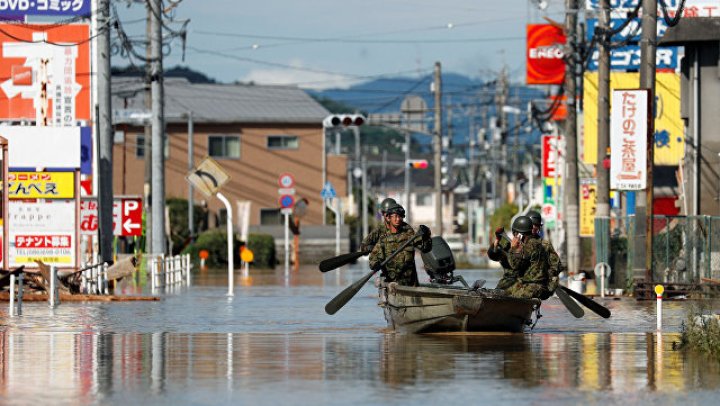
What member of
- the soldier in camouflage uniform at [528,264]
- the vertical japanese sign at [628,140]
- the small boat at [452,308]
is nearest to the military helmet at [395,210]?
the small boat at [452,308]

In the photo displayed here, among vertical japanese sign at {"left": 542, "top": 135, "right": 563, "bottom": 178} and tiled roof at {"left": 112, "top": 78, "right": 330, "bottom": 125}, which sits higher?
tiled roof at {"left": 112, "top": 78, "right": 330, "bottom": 125}

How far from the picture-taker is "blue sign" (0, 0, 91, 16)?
43.7 meters

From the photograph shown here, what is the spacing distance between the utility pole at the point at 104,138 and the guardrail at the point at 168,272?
2945mm

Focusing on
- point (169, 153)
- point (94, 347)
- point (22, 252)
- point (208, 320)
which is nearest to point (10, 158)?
point (22, 252)

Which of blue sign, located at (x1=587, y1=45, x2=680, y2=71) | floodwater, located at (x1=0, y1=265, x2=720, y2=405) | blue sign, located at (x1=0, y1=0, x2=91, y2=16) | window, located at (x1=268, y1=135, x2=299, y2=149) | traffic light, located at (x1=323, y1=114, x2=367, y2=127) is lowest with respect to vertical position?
floodwater, located at (x1=0, y1=265, x2=720, y2=405)

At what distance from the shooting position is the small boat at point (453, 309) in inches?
819

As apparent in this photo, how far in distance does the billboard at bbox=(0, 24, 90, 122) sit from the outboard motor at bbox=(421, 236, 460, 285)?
22.4m

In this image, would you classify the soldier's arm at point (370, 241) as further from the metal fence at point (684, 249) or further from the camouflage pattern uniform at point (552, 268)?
the metal fence at point (684, 249)

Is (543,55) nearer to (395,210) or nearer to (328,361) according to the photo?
(395,210)

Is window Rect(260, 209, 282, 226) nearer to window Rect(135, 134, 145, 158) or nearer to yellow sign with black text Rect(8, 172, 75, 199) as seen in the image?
window Rect(135, 134, 145, 158)

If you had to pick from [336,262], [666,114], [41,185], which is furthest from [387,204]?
[666,114]

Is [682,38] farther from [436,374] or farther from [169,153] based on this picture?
[169,153]

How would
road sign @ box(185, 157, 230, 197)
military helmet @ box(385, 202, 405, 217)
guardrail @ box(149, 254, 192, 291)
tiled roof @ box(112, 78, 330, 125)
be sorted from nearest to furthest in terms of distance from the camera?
military helmet @ box(385, 202, 405, 217) → road sign @ box(185, 157, 230, 197) → guardrail @ box(149, 254, 192, 291) → tiled roof @ box(112, 78, 330, 125)

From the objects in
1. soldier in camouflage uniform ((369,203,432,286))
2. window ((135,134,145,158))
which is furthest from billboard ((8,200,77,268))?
window ((135,134,145,158))
